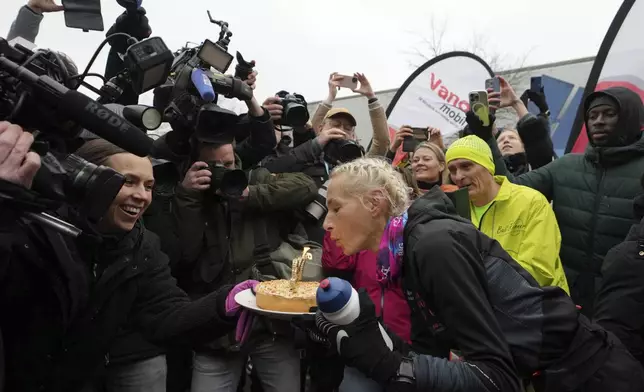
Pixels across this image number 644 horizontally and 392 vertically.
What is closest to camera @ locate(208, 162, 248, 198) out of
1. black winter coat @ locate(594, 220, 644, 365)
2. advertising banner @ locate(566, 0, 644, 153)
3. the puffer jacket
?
black winter coat @ locate(594, 220, 644, 365)

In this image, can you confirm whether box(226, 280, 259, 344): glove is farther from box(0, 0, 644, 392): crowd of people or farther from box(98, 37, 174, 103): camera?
box(98, 37, 174, 103): camera

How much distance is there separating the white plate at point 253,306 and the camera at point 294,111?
1.64 m

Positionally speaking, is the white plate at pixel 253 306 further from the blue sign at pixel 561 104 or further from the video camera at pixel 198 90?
the blue sign at pixel 561 104

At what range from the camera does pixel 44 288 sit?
179 centimetres

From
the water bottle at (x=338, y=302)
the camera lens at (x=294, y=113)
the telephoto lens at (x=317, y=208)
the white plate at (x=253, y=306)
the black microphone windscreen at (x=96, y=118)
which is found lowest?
the white plate at (x=253, y=306)

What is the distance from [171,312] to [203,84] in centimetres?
115

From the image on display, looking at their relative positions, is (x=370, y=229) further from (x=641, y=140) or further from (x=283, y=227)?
(x=641, y=140)

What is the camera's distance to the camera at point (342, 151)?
3.41 meters

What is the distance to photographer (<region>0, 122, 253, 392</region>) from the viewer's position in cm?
144

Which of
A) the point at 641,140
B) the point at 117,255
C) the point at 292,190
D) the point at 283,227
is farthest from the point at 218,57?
the point at 641,140

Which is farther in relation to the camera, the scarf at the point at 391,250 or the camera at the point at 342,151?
the camera at the point at 342,151

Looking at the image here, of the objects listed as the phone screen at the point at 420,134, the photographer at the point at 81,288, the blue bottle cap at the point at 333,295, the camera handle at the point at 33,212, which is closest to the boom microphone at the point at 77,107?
the photographer at the point at 81,288

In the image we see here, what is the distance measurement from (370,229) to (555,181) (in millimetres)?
2019

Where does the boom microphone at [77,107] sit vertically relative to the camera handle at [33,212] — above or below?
above
